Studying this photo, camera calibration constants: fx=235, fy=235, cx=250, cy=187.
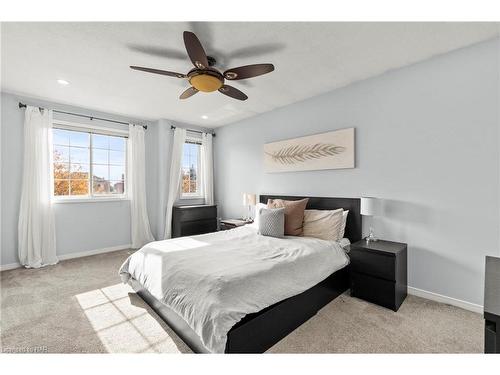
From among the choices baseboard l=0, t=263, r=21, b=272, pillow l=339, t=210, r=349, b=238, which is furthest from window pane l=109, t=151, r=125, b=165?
pillow l=339, t=210, r=349, b=238

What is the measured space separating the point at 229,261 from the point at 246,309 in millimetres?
528

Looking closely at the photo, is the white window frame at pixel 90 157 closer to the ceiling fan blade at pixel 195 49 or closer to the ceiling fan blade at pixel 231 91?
the ceiling fan blade at pixel 231 91

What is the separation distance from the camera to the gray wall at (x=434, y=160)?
7.20 ft

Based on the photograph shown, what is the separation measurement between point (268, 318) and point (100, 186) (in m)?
4.02

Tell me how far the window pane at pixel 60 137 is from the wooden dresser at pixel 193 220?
2.15m

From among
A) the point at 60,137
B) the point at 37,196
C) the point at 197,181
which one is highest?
the point at 60,137

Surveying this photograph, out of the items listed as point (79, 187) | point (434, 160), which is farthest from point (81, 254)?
point (434, 160)

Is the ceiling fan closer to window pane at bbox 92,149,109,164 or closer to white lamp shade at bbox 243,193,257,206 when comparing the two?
white lamp shade at bbox 243,193,257,206

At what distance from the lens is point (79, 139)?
4098mm

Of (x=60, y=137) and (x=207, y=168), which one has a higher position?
(x=60, y=137)

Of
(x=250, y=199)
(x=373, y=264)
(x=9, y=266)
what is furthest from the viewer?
(x=250, y=199)

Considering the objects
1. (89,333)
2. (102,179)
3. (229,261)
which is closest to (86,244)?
(102,179)

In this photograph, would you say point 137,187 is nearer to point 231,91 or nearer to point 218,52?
point 231,91

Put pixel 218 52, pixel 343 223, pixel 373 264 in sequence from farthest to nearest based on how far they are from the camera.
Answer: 1. pixel 343 223
2. pixel 373 264
3. pixel 218 52
